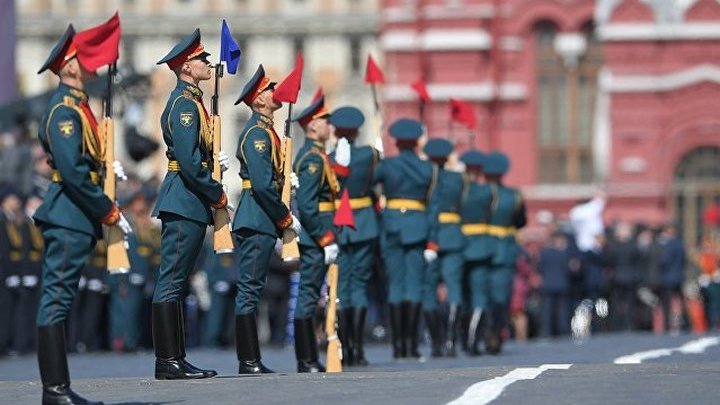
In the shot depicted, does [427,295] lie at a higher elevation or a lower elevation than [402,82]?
lower

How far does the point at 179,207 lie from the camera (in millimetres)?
14852

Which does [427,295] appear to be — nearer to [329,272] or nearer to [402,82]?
[329,272]

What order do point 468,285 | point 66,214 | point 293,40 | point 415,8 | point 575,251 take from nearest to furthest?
point 66,214 → point 468,285 → point 575,251 → point 415,8 → point 293,40

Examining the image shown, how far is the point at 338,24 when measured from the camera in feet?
239

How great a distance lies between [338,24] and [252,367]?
57.4 meters

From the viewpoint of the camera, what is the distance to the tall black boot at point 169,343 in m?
14.8

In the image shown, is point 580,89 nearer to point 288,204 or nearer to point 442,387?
point 288,204

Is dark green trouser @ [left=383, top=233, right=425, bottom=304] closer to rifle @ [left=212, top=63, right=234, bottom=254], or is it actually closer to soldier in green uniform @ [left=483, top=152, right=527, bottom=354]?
soldier in green uniform @ [left=483, top=152, right=527, bottom=354]

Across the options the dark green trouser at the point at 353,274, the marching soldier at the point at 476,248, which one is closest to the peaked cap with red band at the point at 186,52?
the dark green trouser at the point at 353,274

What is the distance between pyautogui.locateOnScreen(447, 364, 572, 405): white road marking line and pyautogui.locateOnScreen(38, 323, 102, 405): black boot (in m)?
2.01

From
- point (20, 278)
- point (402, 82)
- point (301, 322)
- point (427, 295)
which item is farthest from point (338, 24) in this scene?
point (301, 322)

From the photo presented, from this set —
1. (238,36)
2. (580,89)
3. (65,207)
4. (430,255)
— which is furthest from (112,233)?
(238,36)

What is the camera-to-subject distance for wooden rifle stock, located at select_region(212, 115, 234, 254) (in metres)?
15.2

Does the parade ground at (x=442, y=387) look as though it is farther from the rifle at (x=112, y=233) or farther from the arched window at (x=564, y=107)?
the arched window at (x=564, y=107)
